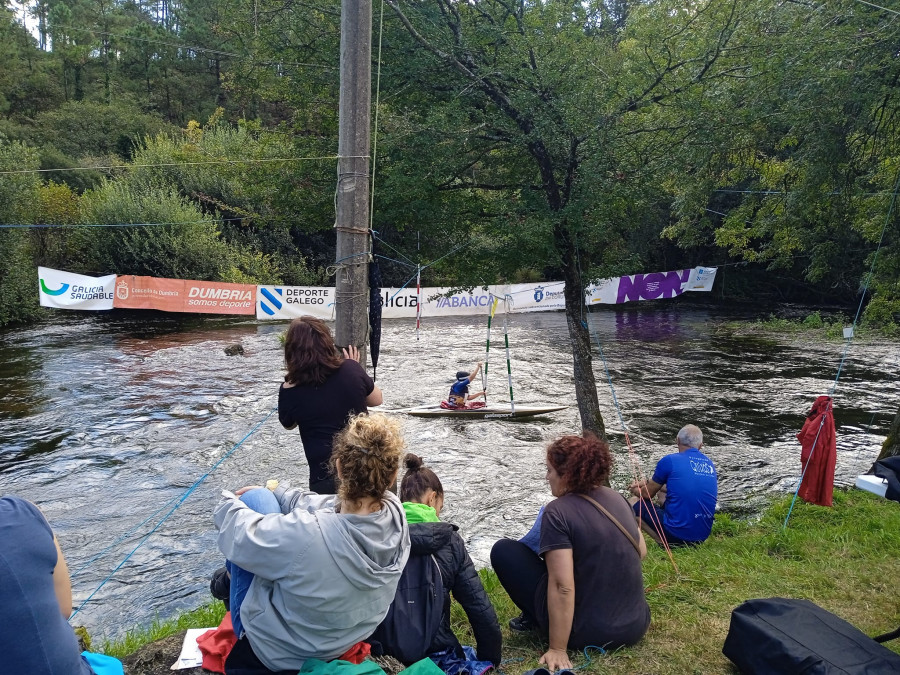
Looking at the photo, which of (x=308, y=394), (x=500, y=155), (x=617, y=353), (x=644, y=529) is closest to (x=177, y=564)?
(x=308, y=394)

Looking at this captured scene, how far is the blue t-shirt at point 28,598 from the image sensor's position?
79.4 inches

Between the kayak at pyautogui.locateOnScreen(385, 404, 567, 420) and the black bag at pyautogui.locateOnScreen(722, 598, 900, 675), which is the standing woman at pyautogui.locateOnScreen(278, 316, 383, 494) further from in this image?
the kayak at pyautogui.locateOnScreen(385, 404, 567, 420)

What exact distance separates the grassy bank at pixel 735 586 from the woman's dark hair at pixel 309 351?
1.90 meters

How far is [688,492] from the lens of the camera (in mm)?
6094

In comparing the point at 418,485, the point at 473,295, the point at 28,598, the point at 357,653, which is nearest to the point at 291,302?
the point at 473,295

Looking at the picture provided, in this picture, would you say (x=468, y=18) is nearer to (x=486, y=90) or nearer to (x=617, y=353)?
(x=486, y=90)

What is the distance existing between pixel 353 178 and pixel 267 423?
31.4 ft

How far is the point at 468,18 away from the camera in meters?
9.21

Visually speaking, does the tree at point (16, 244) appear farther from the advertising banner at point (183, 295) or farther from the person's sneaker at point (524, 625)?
the person's sneaker at point (524, 625)

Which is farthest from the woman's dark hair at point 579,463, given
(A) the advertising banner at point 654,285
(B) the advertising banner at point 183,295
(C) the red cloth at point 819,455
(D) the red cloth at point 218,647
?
(A) the advertising banner at point 654,285

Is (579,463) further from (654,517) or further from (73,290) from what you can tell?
(73,290)

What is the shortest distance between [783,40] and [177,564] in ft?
33.5

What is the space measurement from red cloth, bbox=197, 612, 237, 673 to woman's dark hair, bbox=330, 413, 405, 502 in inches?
50.7

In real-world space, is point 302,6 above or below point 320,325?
above
